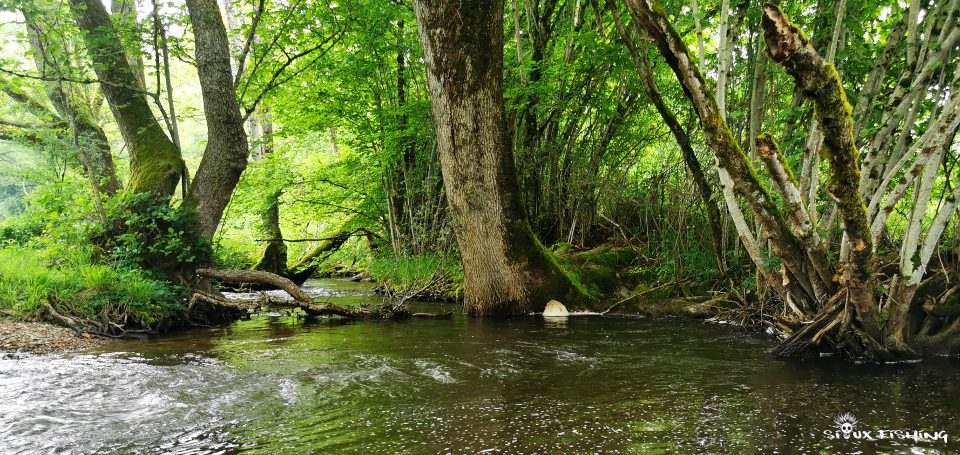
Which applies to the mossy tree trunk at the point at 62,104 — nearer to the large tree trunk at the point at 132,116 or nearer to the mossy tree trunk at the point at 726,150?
the large tree trunk at the point at 132,116

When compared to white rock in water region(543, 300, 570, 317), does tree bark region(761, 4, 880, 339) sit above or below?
above

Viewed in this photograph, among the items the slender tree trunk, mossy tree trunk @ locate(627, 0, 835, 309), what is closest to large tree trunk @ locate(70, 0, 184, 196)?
the slender tree trunk

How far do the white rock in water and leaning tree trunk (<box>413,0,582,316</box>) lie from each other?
0.10 m

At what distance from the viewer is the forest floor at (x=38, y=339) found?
14.9 ft

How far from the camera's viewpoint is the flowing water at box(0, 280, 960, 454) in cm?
Answer: 243

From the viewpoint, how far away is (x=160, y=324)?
5.93 m

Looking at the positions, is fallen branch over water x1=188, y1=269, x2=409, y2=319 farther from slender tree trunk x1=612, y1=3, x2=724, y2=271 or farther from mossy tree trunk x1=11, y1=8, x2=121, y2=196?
slender tree trunk x1=612, y1=3, x2=724, y2=271

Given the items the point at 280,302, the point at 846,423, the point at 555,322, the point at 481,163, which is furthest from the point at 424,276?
the point at 846,423

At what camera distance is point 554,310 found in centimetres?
684

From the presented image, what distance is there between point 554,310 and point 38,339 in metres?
5.29

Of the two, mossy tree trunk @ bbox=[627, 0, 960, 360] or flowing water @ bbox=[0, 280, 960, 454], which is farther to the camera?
mossy tree trunk @ bbox=[627, 0, 960, 360]

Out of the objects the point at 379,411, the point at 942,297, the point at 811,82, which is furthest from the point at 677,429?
the point at 942,297

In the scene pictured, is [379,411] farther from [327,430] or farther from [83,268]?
[83,268]

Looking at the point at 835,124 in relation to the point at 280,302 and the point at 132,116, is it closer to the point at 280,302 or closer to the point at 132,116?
the point at 280,302
